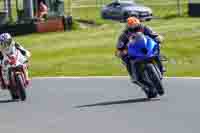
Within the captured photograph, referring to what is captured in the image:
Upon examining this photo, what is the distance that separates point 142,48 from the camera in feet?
56.1

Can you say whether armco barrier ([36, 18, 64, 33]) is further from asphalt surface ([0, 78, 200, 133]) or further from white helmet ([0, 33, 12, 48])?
white helmet ([0, 33, 12, 48])

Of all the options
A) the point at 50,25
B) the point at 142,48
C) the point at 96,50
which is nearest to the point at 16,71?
the point at 142,48

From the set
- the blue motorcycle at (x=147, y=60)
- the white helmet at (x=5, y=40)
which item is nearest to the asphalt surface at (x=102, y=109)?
the blue motorcycle at (x=147, y=60)

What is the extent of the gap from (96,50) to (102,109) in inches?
574

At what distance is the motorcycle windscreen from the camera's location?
17031 millimetres

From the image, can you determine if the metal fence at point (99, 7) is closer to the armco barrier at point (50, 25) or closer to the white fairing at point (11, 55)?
the armco barrier at point (50, 25)

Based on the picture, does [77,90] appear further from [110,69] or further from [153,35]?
[110,69]

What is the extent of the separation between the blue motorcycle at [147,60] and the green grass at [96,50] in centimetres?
567

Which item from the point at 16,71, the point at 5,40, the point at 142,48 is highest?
the point at 5,40

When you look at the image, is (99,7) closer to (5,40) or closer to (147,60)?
(5,40)

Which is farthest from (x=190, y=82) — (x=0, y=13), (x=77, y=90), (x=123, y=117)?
(x=0, y=13)

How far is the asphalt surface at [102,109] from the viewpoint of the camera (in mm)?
13242

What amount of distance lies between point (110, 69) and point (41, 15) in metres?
15.0

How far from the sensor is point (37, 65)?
2764 cm
